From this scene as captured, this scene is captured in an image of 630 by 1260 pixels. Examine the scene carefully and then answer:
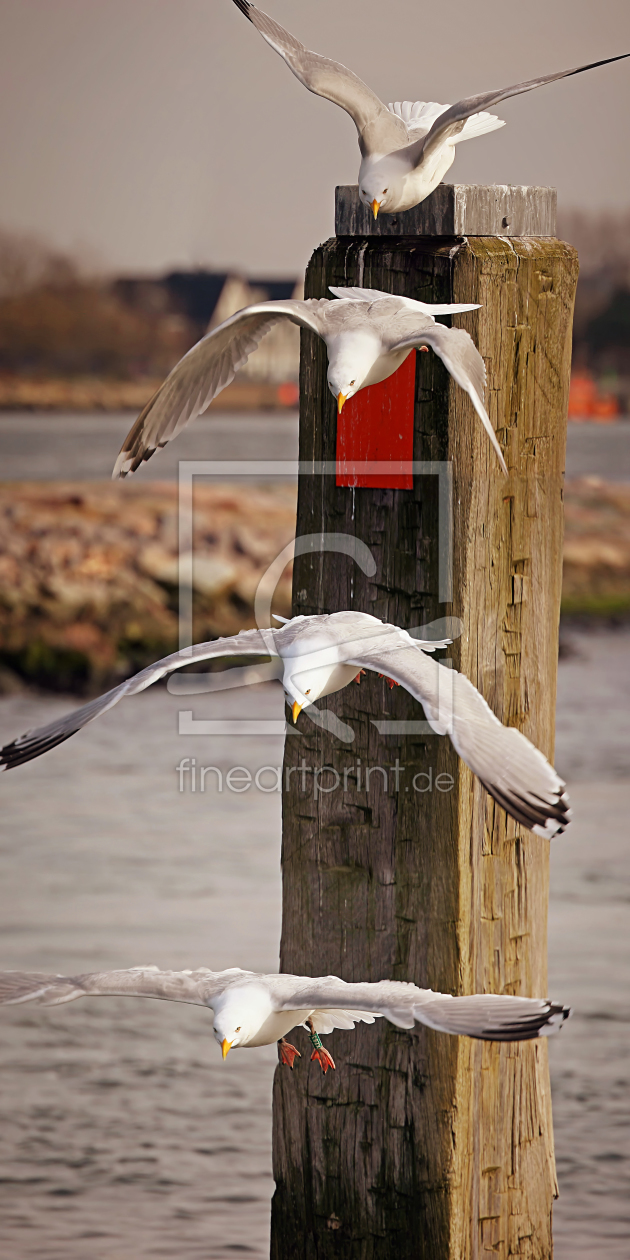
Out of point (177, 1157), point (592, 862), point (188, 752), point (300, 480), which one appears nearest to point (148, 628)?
point (188, 752)

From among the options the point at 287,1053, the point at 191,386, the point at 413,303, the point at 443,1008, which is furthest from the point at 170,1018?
the point at 413,303

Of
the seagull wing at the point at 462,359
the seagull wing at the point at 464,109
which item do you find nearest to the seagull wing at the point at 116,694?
the seagull wing at the point at 462,359

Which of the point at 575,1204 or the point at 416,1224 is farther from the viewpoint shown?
the point at 575,1204

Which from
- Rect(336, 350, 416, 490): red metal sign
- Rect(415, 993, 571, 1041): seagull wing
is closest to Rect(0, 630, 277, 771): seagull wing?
Rect(336, 350, 416, 490): red metal sign

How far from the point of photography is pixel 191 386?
10.1 feet

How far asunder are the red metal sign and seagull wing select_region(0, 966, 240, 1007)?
93 centimetres

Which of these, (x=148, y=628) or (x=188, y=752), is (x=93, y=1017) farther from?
(x=148, y=628)

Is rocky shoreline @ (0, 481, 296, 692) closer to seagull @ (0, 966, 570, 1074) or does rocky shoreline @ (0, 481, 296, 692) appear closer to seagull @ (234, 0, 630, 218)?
seagull @ (234, 0, 630, 218)

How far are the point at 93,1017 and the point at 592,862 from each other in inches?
103

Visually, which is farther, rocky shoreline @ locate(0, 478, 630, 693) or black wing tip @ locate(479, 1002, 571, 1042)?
rocky shoreline @ locate(0, 478, 630, 693)

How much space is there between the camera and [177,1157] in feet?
14.2

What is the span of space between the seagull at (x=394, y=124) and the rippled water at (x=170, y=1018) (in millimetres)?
2608

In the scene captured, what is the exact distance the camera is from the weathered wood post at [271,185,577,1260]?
9.12ft

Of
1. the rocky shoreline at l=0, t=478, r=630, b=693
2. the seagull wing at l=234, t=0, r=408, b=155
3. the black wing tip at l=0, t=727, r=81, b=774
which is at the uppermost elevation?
the rocky shoreline at l=0, t=478, r=630, b=693
